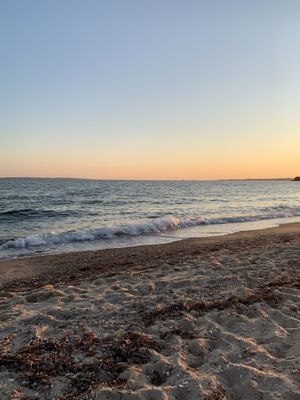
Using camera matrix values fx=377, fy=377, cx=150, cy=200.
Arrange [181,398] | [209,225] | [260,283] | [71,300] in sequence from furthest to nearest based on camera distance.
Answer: [209,225] < [260,283] < [71,300] < [181,398]

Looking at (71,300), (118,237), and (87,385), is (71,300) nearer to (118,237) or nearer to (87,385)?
(87,385)

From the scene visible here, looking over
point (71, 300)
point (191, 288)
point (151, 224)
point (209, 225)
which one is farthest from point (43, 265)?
point (209, 225)

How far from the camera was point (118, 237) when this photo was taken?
16.5m

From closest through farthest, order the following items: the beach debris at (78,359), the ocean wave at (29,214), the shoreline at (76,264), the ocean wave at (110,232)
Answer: the beach debris at (78,359), the shoreline at (76,264), the ocean wave at (110,232), the ocean wave at (29,214)

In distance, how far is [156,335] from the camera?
4.67 metres

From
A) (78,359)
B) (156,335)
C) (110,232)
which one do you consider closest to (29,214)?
(110,232)

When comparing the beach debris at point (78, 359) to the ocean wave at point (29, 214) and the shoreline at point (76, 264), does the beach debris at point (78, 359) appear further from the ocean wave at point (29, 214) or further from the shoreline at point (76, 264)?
the ocean wave at point (29, 214)

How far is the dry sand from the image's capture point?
357 centimetres

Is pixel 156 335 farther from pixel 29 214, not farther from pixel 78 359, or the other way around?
pixel 29 214

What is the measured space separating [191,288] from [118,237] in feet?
33.2

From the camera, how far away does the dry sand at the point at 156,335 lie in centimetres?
357

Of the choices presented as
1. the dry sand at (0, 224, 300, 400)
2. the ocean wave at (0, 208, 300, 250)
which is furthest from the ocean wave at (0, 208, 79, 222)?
the dry sand at (0, 224, 300, 400)

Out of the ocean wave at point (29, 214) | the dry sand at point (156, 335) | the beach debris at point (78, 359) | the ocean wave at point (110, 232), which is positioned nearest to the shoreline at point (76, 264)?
the dry sand at point (156, 335)

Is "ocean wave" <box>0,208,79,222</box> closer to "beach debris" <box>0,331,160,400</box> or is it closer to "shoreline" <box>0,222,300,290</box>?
"shoreline" <box>0,222,300,290</box>
